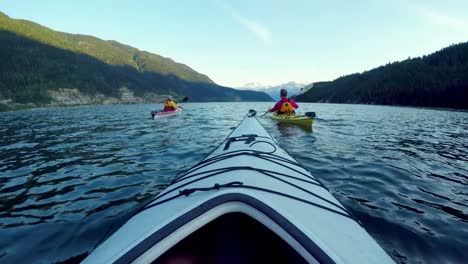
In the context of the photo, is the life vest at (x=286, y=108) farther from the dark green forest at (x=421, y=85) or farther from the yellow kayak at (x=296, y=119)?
the dark green forest at (x=421, y=85)

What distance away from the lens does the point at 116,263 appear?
1.76m

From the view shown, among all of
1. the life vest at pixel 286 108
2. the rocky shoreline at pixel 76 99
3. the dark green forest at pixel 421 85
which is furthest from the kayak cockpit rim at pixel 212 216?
the rocky shoreline at pixel 76 99

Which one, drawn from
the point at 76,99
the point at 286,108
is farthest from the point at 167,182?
the point at 76,99

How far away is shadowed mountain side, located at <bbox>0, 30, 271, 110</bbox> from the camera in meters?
92.9

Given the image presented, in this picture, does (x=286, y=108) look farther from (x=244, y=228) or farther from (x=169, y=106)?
(x=244, y=228)

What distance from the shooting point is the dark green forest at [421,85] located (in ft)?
209

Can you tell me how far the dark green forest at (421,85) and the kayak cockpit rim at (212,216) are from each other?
70940 mm

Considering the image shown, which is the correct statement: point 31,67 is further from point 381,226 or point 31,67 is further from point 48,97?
point 381,226

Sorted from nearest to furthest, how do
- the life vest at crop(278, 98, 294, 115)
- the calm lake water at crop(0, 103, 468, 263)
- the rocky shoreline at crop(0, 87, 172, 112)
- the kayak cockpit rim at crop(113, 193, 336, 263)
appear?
the kayak cockpit rim at crop(113, 193, 336, 263) < the calm lake water at crop(0, 103, 468, 263) < the life vest at crop(278, 98, 294, 115) < the rocky shoreline at crop(0, 87, 172, 112)

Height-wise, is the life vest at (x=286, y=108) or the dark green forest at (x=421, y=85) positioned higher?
the dark green forest at (x=421, y=85)

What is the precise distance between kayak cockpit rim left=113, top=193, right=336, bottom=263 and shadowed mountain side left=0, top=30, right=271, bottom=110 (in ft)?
339

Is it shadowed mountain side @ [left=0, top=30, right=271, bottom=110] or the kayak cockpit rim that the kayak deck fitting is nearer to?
the kayak cockpit rim

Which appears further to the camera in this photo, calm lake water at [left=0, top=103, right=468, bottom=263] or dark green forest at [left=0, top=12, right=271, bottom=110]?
dark green forest at [left=0, top=12, right=271, bottom=110]

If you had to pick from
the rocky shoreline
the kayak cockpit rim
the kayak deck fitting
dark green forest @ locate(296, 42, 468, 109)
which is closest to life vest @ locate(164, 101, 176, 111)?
the kayak deck fitting
